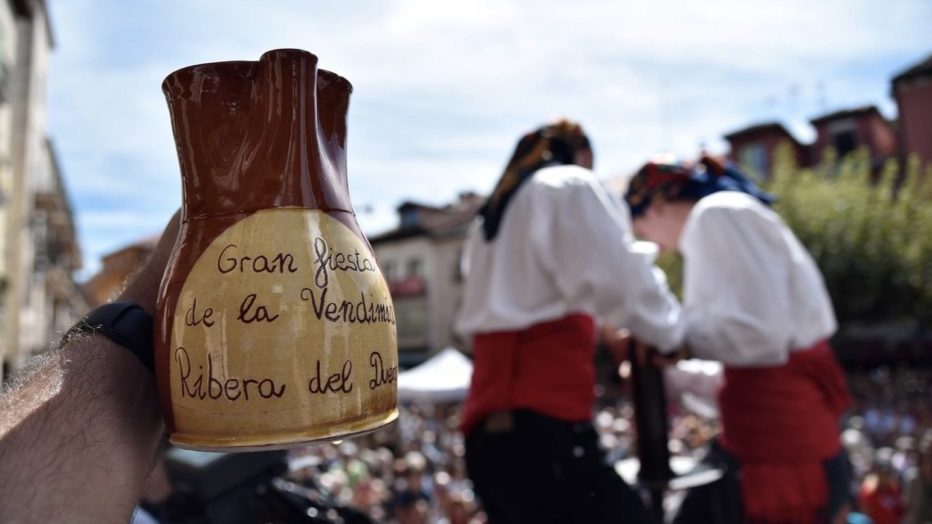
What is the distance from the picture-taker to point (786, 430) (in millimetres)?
2260

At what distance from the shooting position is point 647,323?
1.94 metres

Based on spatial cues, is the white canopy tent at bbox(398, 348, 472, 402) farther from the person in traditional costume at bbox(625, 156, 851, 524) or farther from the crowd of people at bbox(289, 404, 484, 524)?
the person in traditional costume at bbox(625, 156, 851, 524)

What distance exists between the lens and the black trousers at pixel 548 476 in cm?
174

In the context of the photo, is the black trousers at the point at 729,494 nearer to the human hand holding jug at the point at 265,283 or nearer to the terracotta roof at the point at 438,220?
the human hand holding jug at the point at 265,283

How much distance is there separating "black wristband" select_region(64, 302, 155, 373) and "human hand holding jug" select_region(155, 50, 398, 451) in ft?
0.25

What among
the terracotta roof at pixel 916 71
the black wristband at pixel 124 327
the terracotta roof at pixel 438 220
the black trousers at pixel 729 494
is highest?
the terracotta roof at pixel 916 71

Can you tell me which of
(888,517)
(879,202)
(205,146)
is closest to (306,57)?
(205,146)

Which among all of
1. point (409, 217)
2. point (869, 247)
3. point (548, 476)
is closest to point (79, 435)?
point (548, 476)

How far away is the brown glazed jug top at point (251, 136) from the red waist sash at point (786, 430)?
189 centimetres

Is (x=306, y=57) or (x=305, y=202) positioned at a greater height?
(x=306, y=57)

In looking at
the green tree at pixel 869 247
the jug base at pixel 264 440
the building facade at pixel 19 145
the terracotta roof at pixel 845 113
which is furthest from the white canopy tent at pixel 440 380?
the terracotta roof at pixel 845 113

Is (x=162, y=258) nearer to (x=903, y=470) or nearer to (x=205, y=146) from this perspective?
(x=205, y=146)

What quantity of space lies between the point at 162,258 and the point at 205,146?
0.23 m

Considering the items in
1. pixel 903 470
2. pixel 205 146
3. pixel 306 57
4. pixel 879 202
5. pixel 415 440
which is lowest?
pixel 415 440
